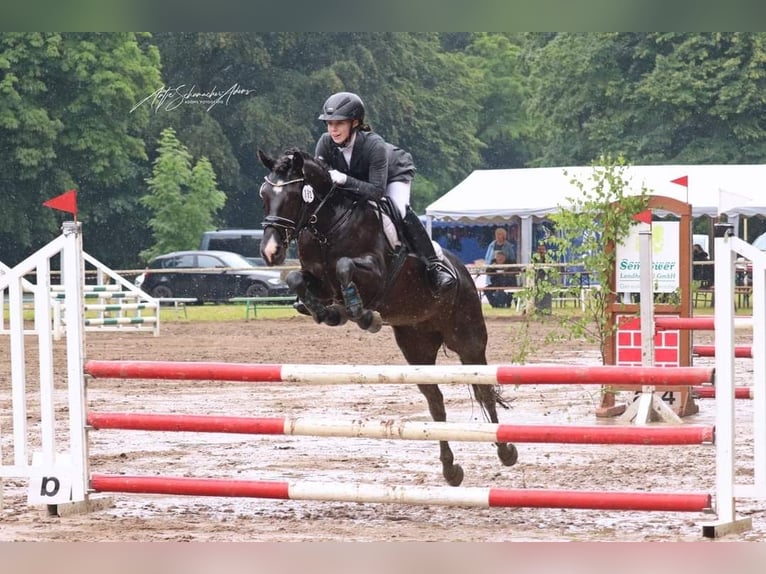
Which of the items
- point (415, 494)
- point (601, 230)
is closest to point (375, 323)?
point (415, 494)

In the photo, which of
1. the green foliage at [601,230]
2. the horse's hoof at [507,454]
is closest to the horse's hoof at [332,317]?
the horse's hoof at [507,454]

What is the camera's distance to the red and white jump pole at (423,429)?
16.4 ft

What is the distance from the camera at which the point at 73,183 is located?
98.5 ft

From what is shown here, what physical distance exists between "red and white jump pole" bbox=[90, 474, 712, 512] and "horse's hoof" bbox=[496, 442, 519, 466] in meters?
1.22

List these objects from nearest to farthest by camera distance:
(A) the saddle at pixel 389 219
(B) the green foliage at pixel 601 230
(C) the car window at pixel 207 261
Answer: (A) the saddle at pixel 389 219
(B) the green foliage at pixel 601 230
(C) the car window at pixel 207 261

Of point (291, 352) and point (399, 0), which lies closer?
point (399, 0)

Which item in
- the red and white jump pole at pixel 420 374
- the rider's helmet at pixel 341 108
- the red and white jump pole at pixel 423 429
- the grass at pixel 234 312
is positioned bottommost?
the red and white jump pole at pixel 423 429

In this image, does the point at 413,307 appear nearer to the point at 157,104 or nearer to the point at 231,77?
the point at 157,104

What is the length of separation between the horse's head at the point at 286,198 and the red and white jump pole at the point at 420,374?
75 cm

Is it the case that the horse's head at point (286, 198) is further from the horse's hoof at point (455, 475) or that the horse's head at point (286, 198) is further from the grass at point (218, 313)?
the grass at point (218, 313)

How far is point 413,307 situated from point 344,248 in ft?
1.67

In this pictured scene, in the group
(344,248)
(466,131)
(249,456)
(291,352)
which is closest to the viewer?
(344,248)

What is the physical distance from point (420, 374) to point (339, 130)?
5.29ft

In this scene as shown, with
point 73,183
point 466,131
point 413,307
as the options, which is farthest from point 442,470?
point 466,131
